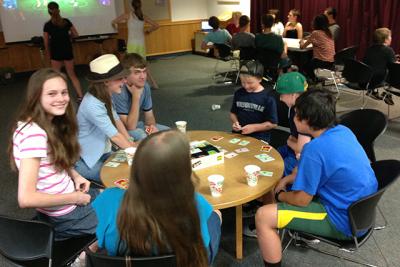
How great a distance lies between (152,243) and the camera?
1190 mm

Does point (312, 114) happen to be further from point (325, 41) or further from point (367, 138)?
point (325, 41)

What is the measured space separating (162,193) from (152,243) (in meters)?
0.19

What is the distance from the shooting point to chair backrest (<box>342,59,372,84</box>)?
4375mm

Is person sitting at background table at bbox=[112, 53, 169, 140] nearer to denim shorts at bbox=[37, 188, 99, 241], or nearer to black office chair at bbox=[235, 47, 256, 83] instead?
denim shorts at bbox=[37, 188, 99, 241]

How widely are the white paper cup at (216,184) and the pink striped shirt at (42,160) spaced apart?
2.38 ft

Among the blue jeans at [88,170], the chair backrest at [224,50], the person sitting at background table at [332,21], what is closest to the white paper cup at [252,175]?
the blue jeans at [88,170]

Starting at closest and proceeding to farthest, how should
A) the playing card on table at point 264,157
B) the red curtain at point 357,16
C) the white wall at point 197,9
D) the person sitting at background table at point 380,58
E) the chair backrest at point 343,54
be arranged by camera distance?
the playing card on table at point 264,157
the person sitting at background table at point 380,58
the chair backrest at point 343,54
the red curtain at point 357,16
the white wall at point 197,9

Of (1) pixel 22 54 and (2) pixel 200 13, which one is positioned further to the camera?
(2) pixel 200 13

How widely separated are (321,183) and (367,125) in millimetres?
940

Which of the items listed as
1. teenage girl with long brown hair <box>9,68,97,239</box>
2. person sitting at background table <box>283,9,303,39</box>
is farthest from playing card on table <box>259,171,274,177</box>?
person sitting at background table <box>283,9,303,39</box>

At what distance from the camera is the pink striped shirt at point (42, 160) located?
1654mm

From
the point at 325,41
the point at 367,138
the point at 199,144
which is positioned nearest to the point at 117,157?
the point at 199,144

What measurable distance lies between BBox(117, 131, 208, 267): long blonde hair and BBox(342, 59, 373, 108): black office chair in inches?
152

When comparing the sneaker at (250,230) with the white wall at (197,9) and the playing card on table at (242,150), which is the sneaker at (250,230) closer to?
the playing card on table at (242,150)
